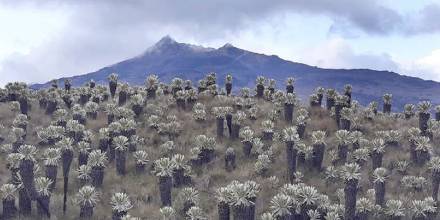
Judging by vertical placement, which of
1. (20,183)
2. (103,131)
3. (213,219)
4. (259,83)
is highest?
(259,83)

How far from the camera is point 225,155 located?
149ft

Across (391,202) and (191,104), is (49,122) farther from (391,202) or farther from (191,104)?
(391,202)

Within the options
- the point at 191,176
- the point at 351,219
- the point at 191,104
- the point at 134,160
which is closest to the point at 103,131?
the point at 134,160

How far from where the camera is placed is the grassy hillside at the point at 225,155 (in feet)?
121

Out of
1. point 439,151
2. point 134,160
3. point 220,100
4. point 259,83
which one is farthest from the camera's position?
point 259,83

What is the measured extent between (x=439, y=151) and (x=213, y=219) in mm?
24349

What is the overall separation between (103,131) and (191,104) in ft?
45.4

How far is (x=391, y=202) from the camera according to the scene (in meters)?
36.8

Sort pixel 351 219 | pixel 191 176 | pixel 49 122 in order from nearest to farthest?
pixel 351 219 → pixel 191 176 → pixel 49 122

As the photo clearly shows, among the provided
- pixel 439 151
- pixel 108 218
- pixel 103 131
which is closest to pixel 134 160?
pixel 103 131

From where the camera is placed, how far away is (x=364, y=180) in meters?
43.4

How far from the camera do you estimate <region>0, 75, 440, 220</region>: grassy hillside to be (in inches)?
1454

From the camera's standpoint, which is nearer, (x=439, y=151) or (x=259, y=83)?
(x=439, y=151)

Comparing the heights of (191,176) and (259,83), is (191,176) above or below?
below
